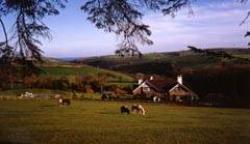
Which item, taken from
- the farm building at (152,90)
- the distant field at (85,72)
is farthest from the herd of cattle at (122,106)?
the farm building at (152,90)

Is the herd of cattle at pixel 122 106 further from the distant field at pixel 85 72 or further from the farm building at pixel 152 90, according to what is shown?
the farm building at pixel 152 90

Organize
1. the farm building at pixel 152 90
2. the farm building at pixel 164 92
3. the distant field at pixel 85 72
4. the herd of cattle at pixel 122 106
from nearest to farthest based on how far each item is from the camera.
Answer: the herd of cattle at pixel 122 106 → the distant field at pixel 85 72 → the farm building at pixel 152 90 → the farm building at pixel 164 92

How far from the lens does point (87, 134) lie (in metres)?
26.2

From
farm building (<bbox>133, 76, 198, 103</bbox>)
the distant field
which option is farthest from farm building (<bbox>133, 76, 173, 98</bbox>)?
the distant field

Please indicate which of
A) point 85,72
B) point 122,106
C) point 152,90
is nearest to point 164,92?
point 152,90

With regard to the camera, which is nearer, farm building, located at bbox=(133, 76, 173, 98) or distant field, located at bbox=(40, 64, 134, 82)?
distant field, located at bbox=(40, 64, 134, 82)

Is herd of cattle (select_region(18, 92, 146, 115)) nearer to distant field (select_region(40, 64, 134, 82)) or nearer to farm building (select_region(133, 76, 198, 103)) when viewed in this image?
distant field (select_region(40, 64, 134, 82))

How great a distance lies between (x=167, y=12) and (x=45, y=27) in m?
Result: 2.94

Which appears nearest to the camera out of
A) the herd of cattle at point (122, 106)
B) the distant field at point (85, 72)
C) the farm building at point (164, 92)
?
the herd of cattle at point (122, 106)

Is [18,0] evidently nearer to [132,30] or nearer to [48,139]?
[132,30]

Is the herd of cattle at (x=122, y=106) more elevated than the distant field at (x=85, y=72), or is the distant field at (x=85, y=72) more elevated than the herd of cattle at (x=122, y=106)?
the distant field at (x=85, y=72)

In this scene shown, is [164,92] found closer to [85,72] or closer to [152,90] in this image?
[152,90]

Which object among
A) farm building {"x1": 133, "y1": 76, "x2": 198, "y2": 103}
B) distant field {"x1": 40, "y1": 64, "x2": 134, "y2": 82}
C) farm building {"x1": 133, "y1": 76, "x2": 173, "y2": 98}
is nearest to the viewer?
distant field {"x1": 40, "y1": 64, "x2": 134, "y2": 82}

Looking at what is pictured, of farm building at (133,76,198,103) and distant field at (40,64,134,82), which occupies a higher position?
distant field at (40,64,134,82)
